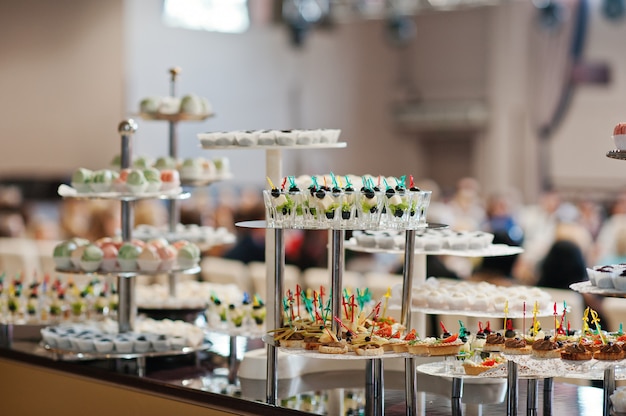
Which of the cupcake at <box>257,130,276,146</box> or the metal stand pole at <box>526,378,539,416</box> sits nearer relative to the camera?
the metal stand pole at <box>526,378,539,416</box>

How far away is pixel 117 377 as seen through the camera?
454 cm

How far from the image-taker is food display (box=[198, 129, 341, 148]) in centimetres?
432

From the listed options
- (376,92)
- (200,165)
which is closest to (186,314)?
(200,165)

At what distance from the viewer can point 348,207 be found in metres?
3.81

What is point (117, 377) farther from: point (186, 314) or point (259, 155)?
point (259, 155)

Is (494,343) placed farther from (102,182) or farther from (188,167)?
(188,167)

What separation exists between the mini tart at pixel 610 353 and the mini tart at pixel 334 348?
854 millimetres

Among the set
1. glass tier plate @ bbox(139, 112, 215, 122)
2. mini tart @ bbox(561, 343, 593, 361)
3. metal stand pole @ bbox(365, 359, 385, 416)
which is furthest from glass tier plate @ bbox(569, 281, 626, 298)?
glass tier plate @ bbox(139, 112, 215, 122)

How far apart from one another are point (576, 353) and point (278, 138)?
1.50 m

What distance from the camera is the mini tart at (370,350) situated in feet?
12.2

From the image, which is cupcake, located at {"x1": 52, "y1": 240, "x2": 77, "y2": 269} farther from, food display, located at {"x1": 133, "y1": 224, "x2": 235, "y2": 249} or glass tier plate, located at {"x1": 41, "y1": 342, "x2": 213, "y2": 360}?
food display, located at {"x1": 133, "y1": 224, "x2": 235, "y2": 249}

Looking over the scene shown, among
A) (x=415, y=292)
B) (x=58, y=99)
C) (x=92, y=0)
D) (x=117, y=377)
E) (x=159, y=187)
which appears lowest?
(x=117, y=377)

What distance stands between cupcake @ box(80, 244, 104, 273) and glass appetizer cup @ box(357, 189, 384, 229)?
153cm

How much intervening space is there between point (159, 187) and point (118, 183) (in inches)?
7.5
